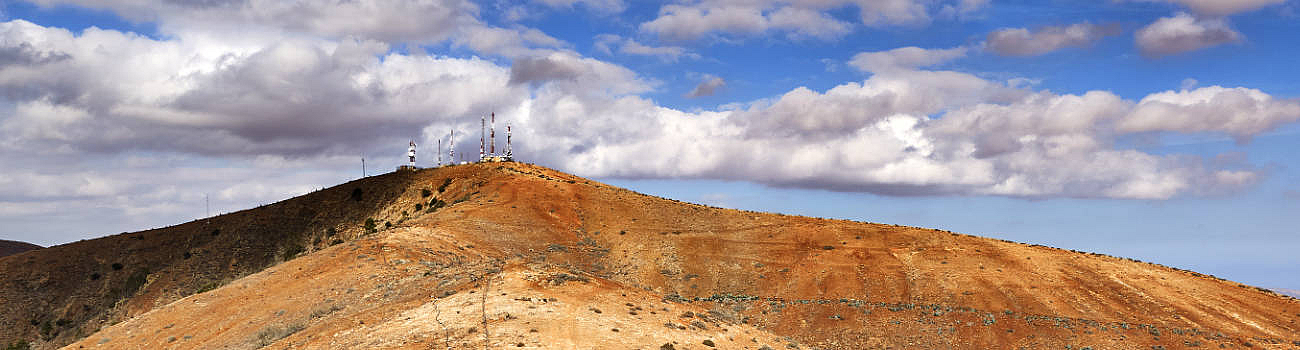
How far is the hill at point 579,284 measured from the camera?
31750 millimetres

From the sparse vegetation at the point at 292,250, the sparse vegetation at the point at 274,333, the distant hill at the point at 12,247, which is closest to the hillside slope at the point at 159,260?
the sparse vegetation at the point at 292,250

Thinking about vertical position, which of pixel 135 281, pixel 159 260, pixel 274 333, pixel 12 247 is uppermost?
pixel 12 247

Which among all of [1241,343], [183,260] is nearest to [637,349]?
[1241,343]

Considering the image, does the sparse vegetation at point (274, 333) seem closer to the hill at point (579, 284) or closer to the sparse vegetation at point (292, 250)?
the hill at point (579, 284)

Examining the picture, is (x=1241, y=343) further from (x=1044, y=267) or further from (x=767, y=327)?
(x=767, y=327)

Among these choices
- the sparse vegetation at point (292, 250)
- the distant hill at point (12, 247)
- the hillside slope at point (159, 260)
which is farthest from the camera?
the distant hill at point (12, 247)

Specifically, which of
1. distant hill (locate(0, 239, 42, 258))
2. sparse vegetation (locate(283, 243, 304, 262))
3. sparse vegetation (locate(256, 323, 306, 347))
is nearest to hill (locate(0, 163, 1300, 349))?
sparse vegetation (locate(256, 323, 306, 347))

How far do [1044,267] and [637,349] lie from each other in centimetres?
4881

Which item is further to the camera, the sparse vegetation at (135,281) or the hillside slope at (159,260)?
the sparse vegetation at (135,281)

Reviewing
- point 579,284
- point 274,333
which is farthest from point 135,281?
point 579,284

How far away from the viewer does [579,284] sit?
35.3m

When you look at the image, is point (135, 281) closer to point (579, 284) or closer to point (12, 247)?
point (579, 284)

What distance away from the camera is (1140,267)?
65875 millimetres

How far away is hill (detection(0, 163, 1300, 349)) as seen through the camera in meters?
31.8
